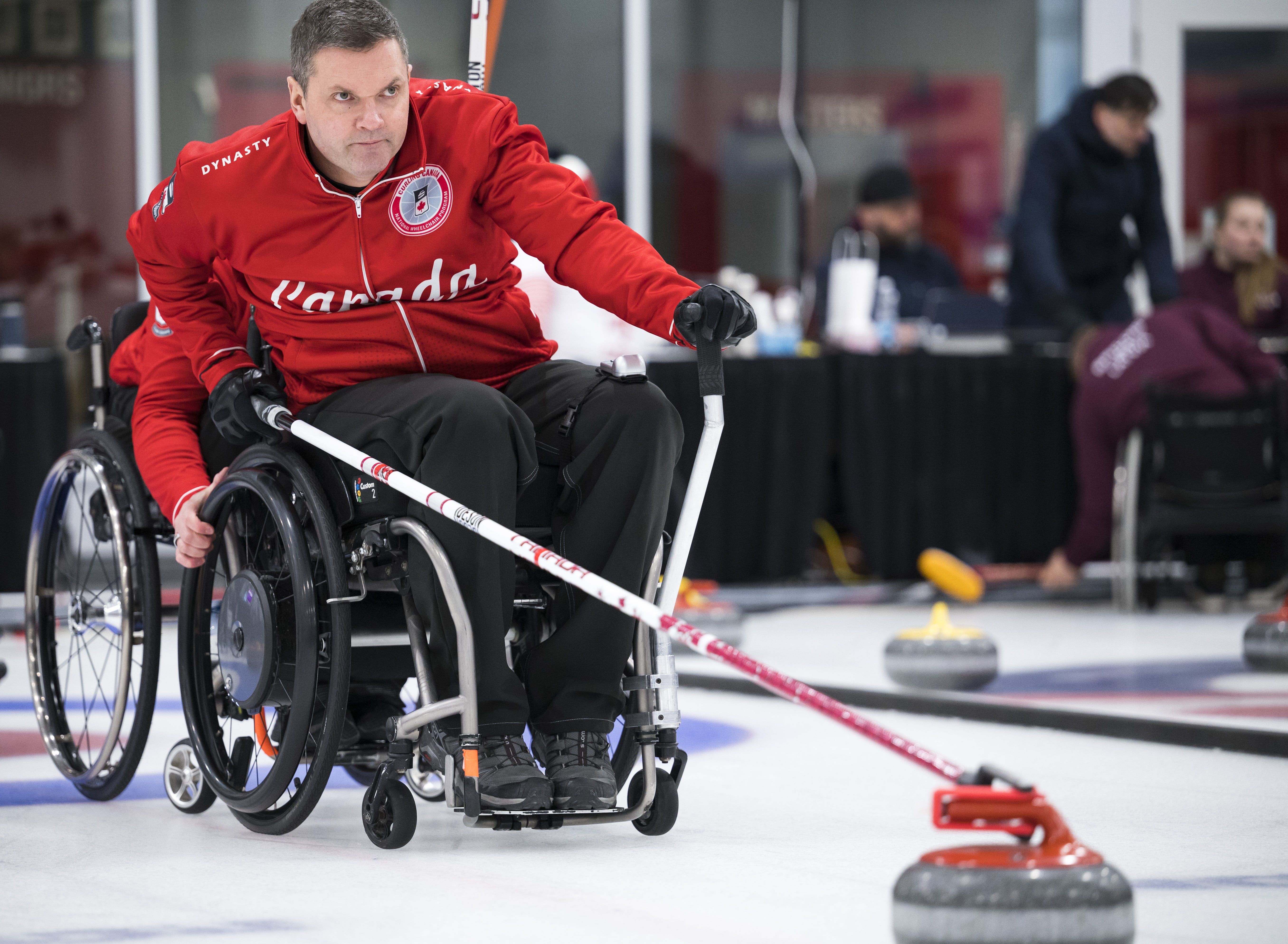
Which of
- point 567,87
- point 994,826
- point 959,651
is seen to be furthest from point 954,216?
point 994,826

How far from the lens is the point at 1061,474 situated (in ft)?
19.1

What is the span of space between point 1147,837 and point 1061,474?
374 centimetres

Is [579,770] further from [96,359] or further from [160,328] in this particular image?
[96,359]

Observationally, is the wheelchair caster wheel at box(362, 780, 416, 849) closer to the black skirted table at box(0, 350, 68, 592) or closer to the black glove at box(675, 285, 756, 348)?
the black glove at box(675, 285, 756, 348)

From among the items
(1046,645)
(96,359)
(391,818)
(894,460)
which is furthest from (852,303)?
(391,818)

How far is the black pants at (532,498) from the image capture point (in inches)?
80.0

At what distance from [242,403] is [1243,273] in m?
4.45

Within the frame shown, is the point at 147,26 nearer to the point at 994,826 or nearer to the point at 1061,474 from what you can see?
the point at 1061,474

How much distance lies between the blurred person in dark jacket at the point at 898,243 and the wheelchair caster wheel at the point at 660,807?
4.21 m

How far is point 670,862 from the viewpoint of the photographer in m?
2.03

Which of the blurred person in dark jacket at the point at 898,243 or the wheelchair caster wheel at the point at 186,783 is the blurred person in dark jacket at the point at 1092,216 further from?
the wheelchair caster wheel at the point at 186,783

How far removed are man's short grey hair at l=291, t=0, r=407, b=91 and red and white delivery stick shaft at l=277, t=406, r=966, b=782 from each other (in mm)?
429

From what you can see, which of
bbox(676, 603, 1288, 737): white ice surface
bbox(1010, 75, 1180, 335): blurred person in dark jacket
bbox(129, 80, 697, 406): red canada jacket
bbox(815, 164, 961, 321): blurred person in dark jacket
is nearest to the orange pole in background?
bbox(129, 80, 697, 406): red canada jacket

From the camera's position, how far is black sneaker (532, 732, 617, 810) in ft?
6.73
